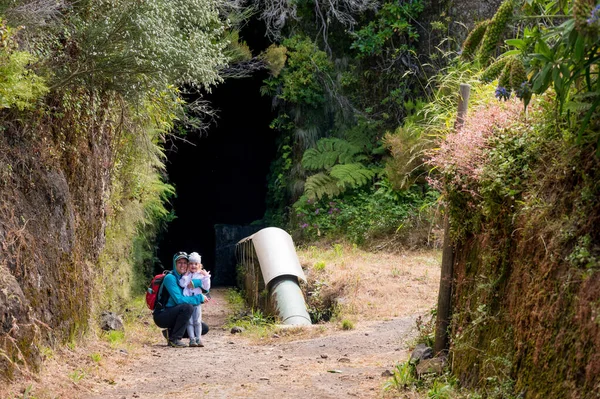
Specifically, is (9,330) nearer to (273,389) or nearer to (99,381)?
(99,381)

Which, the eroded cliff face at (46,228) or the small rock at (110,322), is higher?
the eroded cliff face at (46,228)

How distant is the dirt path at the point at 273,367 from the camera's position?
6875 mm

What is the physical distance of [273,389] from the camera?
6934 millimetres

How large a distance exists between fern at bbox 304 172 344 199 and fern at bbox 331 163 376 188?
0.25 metres

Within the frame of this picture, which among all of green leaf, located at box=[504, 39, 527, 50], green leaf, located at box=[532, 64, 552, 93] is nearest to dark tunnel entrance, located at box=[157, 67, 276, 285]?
green leaf, located at box=[504, 39, 527, 50]

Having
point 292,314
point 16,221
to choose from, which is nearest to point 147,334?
point 292,314

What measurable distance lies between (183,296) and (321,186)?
846cm

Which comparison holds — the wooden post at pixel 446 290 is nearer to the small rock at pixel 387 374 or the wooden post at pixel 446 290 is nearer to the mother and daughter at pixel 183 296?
the small rock at pixel 387 374

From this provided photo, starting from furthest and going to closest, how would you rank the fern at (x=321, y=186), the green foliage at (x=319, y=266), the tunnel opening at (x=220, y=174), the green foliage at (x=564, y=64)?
the tunnel opening at (x=220, y=174), the fern at (x=321, y=186), the green foliage at (x=319, y=266), the green foliage at (x=564, y=64)

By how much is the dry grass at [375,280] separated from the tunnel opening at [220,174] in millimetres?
9525

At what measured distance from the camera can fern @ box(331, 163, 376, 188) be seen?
17500mm

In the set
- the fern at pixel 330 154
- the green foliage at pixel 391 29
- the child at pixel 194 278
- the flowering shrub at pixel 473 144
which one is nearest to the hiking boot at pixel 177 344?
the child at pixel 194 278

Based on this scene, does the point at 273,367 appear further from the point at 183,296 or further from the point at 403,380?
the point at 183,296

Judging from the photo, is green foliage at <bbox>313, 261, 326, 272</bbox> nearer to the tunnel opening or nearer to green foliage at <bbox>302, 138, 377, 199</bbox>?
green foliage at <bbox>302, 138, 377, 199</bbox>
